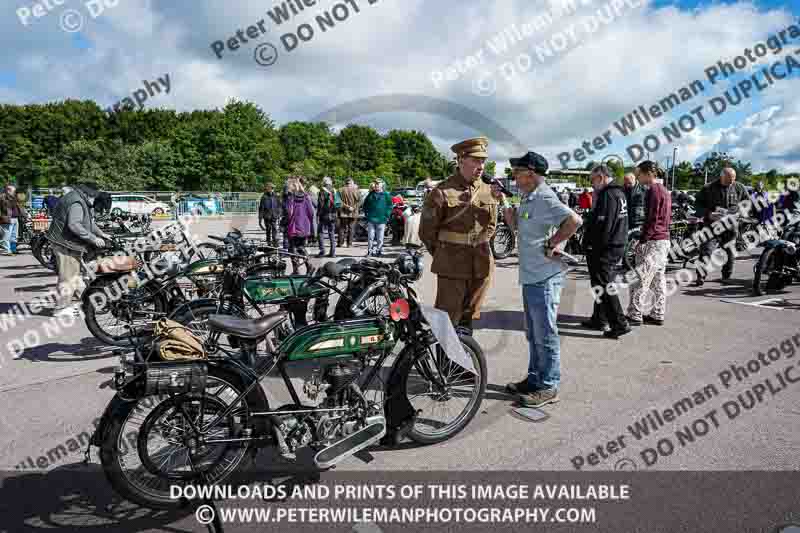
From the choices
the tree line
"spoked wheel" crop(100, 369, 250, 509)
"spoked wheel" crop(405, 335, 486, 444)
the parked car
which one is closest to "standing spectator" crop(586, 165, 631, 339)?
"spoked wheel" crop(405, 335, 486, 444)

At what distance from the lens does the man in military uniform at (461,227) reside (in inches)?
158

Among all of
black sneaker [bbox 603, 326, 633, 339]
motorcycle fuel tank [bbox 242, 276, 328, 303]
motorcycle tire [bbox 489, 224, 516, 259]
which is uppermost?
motorcycle tire [bbox 489, 224, 516, 259]

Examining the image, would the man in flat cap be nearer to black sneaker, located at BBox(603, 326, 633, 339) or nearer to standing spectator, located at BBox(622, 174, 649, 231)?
black sneaker, located at BBox(603, 326, 633, 339)

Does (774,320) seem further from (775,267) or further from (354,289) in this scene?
(354,289)

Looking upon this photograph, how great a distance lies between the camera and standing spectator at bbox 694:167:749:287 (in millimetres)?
8516

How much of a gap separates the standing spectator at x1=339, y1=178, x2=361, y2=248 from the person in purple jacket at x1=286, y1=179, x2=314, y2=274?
292cm

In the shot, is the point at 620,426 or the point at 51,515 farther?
the point at 620,426

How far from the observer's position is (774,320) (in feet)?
20.9

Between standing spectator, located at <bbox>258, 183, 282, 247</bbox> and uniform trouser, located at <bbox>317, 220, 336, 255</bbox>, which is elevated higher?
standing spectator, located at <bbox>258, 183, 282, 247</bbox>

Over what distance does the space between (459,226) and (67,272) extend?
5042 millimetres

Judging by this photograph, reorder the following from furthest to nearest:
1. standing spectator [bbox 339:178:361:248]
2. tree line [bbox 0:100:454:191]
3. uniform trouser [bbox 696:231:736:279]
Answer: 1. tree line [bbox 0:100:454:191]
2. standing spectator [bbox 339:178:361:248]
3. uniform trouser [bbox 696:231:736:279]

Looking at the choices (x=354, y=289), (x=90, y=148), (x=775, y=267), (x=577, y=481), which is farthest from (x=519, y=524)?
(x=90, y=148)

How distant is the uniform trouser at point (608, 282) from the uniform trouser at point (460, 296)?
1.94 m

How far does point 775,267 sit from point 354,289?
7567 mm
